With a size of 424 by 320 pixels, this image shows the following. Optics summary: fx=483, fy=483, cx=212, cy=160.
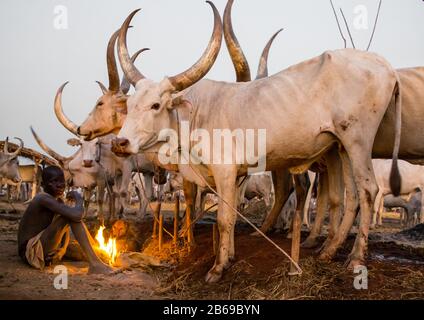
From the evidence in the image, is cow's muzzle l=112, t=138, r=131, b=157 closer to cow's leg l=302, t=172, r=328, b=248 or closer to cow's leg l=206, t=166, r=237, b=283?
cow's leg l=206, t=166, r=237, b=283

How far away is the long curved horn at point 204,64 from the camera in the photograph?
5.70 metres

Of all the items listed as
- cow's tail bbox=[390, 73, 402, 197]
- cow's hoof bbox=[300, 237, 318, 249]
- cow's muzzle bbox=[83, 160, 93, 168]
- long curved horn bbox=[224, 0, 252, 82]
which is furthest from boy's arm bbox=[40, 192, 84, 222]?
cow's muzzle bbox=[83, 160, 93, 168]

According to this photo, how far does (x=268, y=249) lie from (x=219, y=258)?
0.77 meters

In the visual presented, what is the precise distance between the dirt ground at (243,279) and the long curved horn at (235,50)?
2.68m

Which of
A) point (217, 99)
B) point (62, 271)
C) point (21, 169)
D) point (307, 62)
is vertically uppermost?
point (307, 62)

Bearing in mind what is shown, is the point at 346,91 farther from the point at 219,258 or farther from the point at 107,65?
the point at 107,65

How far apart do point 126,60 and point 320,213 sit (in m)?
3.37

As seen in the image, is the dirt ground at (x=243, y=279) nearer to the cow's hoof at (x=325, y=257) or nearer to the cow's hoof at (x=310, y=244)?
the cow's hoof at (x=325, y=257)

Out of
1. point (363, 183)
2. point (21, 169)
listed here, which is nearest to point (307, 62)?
point (363, 183)

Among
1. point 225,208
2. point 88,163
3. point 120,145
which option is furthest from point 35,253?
point 88,163

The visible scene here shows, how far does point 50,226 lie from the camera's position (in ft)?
19.0

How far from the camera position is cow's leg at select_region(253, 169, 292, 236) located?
24.3ft

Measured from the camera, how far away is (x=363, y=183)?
17.6ft
